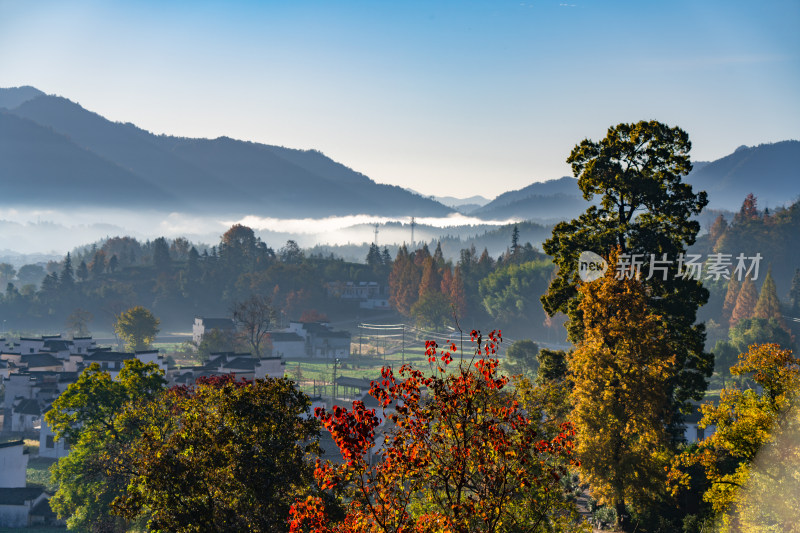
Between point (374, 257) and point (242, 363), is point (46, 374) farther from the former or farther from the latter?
point (374, 257)

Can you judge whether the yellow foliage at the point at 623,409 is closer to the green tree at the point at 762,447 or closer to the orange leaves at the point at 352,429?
the green tree at the point at 762,447

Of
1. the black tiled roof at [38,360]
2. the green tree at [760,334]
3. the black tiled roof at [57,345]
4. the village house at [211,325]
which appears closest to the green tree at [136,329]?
the village house at [211,325]

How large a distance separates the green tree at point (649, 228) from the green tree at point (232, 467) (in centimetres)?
1680

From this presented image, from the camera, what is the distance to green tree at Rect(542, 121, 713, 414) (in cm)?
3105

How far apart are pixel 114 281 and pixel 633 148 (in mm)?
168766

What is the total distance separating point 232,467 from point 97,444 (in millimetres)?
22721

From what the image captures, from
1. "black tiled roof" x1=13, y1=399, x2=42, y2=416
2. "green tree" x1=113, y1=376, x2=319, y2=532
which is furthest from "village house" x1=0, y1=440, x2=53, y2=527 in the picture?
"green tree" x1=113, y1=376, x2=319, y2=532

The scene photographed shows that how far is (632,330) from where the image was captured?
25.7 metres

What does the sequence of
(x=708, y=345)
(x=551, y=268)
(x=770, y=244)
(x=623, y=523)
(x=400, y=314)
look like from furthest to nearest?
(x=770, y=244) → (x=400, y=314) → (x=551, y=268) → (x=708, y=345) → (x=623, y=523)

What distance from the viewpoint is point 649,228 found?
106 feet

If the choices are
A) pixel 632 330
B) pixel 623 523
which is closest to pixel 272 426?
pixel 632 330

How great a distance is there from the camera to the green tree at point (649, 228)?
31047 mm

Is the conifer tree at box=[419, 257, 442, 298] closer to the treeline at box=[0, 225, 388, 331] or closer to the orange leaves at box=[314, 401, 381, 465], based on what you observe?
the treeline at box=[0, 225, 388, 331]

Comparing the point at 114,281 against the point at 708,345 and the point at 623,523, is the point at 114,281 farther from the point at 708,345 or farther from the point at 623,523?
the point at 623,523
